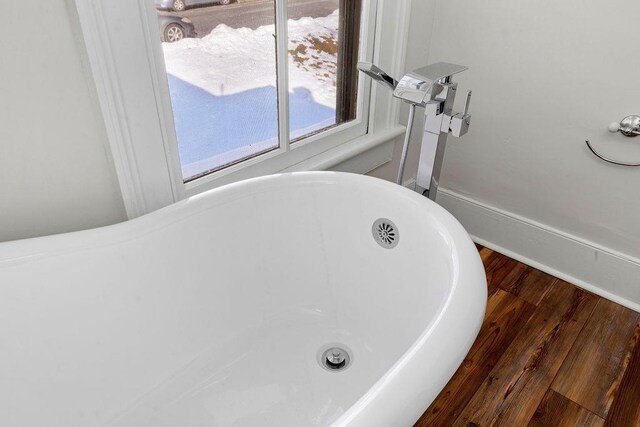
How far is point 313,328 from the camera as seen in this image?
4.05 ft

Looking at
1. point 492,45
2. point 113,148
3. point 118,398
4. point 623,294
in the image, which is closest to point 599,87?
point 492,45

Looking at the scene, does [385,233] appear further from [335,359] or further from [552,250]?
[552,250]

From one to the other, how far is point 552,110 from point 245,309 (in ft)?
3.80

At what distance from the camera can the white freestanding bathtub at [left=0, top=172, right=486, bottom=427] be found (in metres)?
0.81

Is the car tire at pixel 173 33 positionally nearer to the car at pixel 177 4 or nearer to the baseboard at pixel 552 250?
the car at pixel 177 4

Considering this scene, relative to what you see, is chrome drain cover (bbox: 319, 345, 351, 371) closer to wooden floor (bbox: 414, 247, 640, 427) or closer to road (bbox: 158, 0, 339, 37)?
wooden floor (bbox: 414, 247, 640, 427)

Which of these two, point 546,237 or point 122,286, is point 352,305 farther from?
point 546,237

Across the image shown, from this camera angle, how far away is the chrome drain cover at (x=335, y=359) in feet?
3.72

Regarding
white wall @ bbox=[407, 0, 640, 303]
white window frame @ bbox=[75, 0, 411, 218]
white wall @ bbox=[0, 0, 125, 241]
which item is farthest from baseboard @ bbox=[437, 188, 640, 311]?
white wall @ bbox=[0, 0, 125, 241]

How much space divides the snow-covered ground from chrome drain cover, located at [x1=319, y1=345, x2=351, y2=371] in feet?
1.93

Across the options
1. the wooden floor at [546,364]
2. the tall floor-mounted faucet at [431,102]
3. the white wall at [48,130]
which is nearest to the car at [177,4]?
the white wall at [48,130]

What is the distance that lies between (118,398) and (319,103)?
1009mm

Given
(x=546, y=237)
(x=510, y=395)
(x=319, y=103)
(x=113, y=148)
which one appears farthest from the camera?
(x=546, y=237)

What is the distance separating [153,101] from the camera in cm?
94
